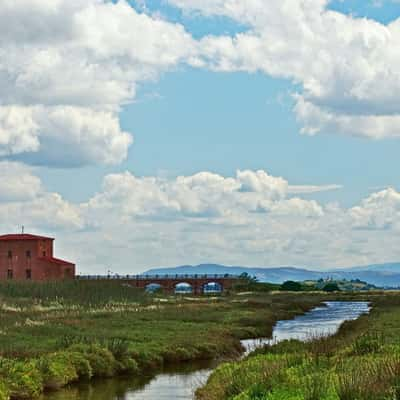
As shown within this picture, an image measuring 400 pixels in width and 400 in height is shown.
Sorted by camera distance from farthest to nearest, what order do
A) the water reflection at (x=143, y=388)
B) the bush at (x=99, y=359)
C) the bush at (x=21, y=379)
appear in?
1. the bush at (x=99, y=359)
2. the water reflection at (x=143, y=388)
3. the bush at (x=21, y=379)

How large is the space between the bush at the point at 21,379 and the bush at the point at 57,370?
22.7 inches

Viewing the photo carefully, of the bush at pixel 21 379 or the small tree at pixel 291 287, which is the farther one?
the small tree at pixel 291 287

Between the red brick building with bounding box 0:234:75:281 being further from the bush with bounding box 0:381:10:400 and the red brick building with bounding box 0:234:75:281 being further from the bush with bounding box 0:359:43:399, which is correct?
the bush with bounding box 0:381:10:400

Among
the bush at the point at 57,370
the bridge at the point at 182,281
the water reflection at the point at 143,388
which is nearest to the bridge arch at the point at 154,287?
the bridge at the point at 182,281

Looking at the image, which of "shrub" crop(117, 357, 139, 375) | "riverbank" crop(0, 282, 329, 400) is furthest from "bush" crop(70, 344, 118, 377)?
"shrub" crop(117, 357, 139, 375)

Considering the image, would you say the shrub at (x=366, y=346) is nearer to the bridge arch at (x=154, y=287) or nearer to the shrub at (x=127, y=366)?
the shrub at (x=127, y=366)

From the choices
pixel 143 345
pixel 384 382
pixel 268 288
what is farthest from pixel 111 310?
pixel 268 288

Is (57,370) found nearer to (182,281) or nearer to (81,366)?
(81,366)

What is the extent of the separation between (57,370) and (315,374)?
46.9ft

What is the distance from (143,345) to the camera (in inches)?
1756

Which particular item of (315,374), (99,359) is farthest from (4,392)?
→ (315,374)

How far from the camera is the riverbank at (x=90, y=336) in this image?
1325 inches

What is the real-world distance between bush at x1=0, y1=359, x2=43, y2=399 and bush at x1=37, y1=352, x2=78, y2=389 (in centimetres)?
58

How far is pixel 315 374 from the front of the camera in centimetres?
2327
